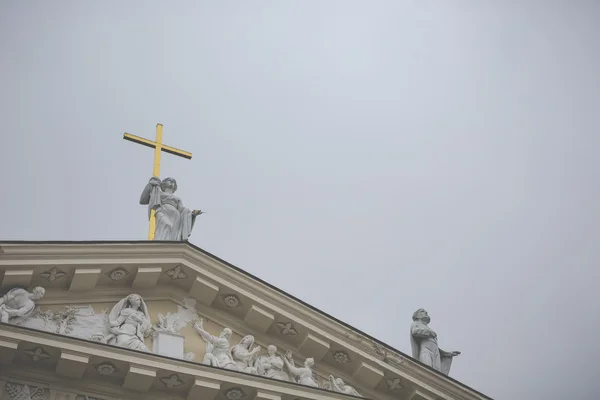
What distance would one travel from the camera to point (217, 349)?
18172 millimetres

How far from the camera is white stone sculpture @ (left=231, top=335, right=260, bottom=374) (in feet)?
59.8

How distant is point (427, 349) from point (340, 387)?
91.5 inches

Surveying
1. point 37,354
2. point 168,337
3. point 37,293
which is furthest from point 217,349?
point 37,354

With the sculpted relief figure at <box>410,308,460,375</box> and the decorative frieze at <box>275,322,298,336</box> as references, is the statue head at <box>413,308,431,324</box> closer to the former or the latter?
the sculpted relief figure at <box>410,308,460,375</box>

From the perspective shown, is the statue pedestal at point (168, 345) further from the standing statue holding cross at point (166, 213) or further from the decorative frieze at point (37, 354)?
the standing statue holding cross at point (166, 213)

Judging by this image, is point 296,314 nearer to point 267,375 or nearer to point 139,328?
point 267,375

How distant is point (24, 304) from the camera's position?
55.7 ft

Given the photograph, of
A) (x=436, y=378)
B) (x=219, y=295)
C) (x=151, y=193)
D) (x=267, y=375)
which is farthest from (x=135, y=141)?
(x=436, y=378)

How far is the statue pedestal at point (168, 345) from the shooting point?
17594 mm

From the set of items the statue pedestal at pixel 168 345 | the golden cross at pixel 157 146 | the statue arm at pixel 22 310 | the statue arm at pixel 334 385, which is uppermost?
the golden cross at pixel 157 146

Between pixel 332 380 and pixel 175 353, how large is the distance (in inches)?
123

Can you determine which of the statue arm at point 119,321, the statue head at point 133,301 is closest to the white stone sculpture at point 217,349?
the statue head at point 133,301

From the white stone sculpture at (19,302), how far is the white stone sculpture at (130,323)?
127cm

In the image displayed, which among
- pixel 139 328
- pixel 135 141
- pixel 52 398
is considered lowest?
pixel 52 398
